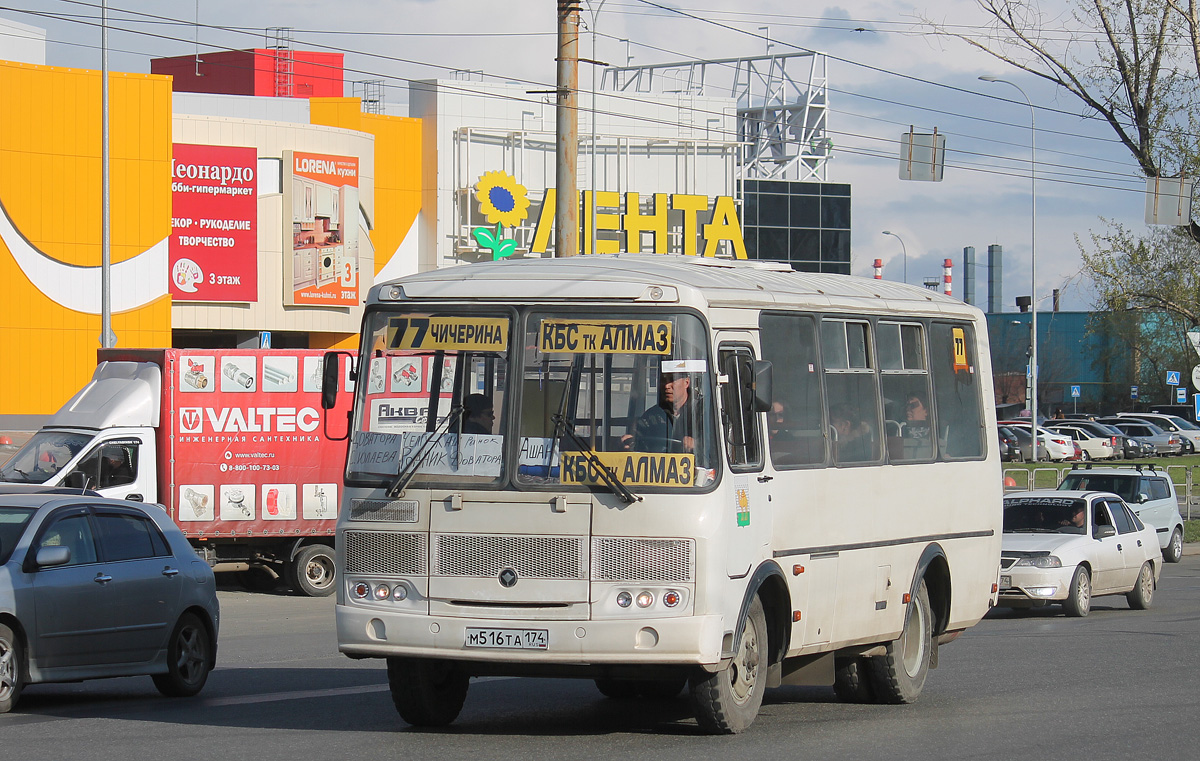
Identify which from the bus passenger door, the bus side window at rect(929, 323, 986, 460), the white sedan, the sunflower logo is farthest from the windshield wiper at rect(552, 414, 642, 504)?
the sunflower logo

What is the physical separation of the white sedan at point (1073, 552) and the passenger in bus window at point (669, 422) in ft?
37.2

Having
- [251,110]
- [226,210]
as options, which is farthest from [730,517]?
[251,110]

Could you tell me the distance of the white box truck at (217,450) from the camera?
1923 centimetres

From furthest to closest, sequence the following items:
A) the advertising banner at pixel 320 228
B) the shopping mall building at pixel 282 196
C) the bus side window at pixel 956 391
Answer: the advertising banner at pixel 320 228 → the shopping mall building at pixel 282 196 → the bus side window at pixel 956 391

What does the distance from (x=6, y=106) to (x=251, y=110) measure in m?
12.2

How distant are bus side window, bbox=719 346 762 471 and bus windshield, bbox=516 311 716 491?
17cm

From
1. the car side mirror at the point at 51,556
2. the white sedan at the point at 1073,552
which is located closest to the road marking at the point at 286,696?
the car side mirror at the point at 51,556

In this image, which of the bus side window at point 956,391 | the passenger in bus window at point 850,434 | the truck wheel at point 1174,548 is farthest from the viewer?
the truck wheel at point 1174,548

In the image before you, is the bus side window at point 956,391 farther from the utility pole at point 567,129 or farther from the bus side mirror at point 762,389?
the utility pole at point 567,129

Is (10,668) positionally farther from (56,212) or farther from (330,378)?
(56,212)

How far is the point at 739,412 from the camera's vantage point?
28.6 ft

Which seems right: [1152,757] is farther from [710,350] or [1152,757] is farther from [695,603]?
[710,350]

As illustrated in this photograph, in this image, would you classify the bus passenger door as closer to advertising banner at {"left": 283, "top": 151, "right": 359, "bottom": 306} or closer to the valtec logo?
the valtec logo

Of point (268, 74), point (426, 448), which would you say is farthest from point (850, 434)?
point (268, 74)
